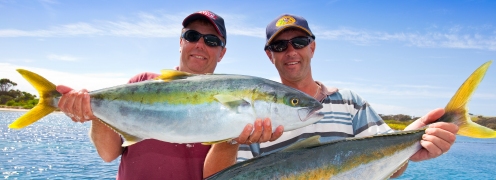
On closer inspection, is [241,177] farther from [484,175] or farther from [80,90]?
[484,175]

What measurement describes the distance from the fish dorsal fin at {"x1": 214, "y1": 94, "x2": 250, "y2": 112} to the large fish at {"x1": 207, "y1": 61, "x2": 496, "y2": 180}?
1.39 feet

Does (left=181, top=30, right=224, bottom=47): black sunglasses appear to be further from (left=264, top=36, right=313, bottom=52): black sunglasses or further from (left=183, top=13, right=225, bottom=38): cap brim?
(left=264, top=36, right=313, bottom=52): black sunglasses

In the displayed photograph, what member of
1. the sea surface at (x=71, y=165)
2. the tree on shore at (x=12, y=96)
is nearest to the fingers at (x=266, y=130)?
the sea surface at (x=71, y=165)

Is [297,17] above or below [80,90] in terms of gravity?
above

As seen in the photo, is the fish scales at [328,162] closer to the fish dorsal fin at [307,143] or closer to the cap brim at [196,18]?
the fish dorsal fin at [307,143]

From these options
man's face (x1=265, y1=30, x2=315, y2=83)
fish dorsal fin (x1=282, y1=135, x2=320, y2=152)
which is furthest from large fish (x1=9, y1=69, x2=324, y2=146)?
man's face (x1=265, y1=30, x2=315, y2=83)

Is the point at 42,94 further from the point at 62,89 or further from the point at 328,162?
the point at 328,162

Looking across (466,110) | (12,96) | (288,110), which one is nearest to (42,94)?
(288,110)

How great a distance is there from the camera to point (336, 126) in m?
3.62

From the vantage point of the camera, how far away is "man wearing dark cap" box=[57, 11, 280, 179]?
3912 mm

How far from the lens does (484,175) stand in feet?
85.9

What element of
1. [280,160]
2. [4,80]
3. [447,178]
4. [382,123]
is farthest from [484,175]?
[4,80]

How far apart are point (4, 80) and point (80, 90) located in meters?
93.5

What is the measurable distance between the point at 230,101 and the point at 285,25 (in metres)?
1.56
